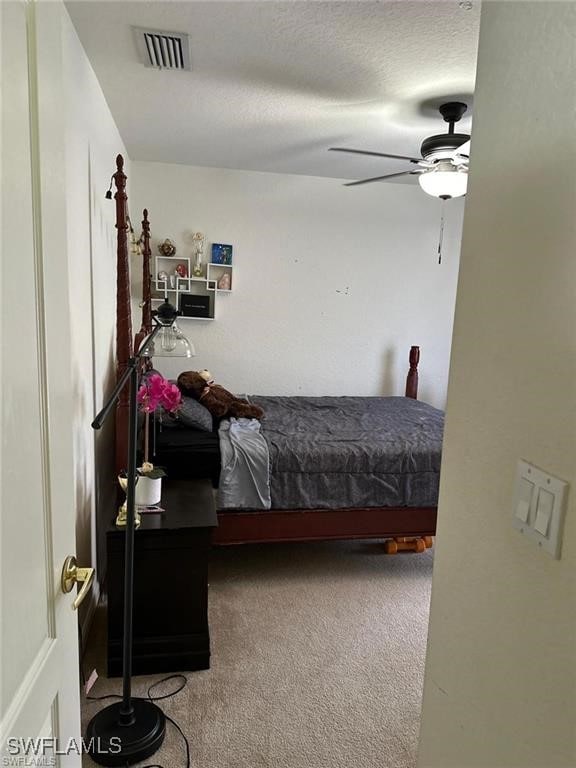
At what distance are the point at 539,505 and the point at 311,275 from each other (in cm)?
380

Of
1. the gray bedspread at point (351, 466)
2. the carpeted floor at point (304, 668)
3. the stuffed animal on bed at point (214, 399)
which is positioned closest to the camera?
the carpeted floor at point (304, 668)

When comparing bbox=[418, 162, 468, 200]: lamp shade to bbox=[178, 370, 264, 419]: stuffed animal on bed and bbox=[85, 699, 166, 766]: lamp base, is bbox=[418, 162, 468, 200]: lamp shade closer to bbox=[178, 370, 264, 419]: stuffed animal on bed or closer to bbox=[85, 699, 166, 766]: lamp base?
bbox=[178, 370, 264, 419]: stuffed animal on bed

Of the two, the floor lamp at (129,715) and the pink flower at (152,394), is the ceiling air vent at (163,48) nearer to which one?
the floor lamp at (129,715)

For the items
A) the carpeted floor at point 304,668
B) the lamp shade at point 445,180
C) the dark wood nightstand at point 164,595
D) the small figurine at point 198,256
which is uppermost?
the lamp shade at point 445,180

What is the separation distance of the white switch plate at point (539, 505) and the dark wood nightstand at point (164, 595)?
143cm

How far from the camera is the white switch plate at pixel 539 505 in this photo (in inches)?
28.5

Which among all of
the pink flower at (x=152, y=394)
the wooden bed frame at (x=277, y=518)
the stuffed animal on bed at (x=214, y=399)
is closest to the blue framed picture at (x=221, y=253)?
the stuffed animal on bed at (x=214, y=399)

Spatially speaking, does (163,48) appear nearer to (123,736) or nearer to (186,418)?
(186,418)

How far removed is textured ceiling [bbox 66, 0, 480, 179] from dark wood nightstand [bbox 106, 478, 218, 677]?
6.30ft

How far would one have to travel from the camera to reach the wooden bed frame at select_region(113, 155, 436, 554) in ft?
8.25

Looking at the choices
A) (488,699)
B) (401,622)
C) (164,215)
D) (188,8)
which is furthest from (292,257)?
(488,699)

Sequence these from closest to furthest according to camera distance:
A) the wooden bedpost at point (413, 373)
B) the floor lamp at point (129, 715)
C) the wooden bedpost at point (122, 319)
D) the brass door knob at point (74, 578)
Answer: the brass door knob at point (74, 578), the floor lamp at point (129, 715), the wooden bedpost at point (122, 319), the wooden bedpost at point (413, 373)

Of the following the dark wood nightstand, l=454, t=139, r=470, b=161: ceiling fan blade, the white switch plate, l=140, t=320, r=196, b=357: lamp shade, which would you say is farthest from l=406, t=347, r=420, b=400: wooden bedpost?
the white switch plate

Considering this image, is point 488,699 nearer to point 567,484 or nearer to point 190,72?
point 567,484
